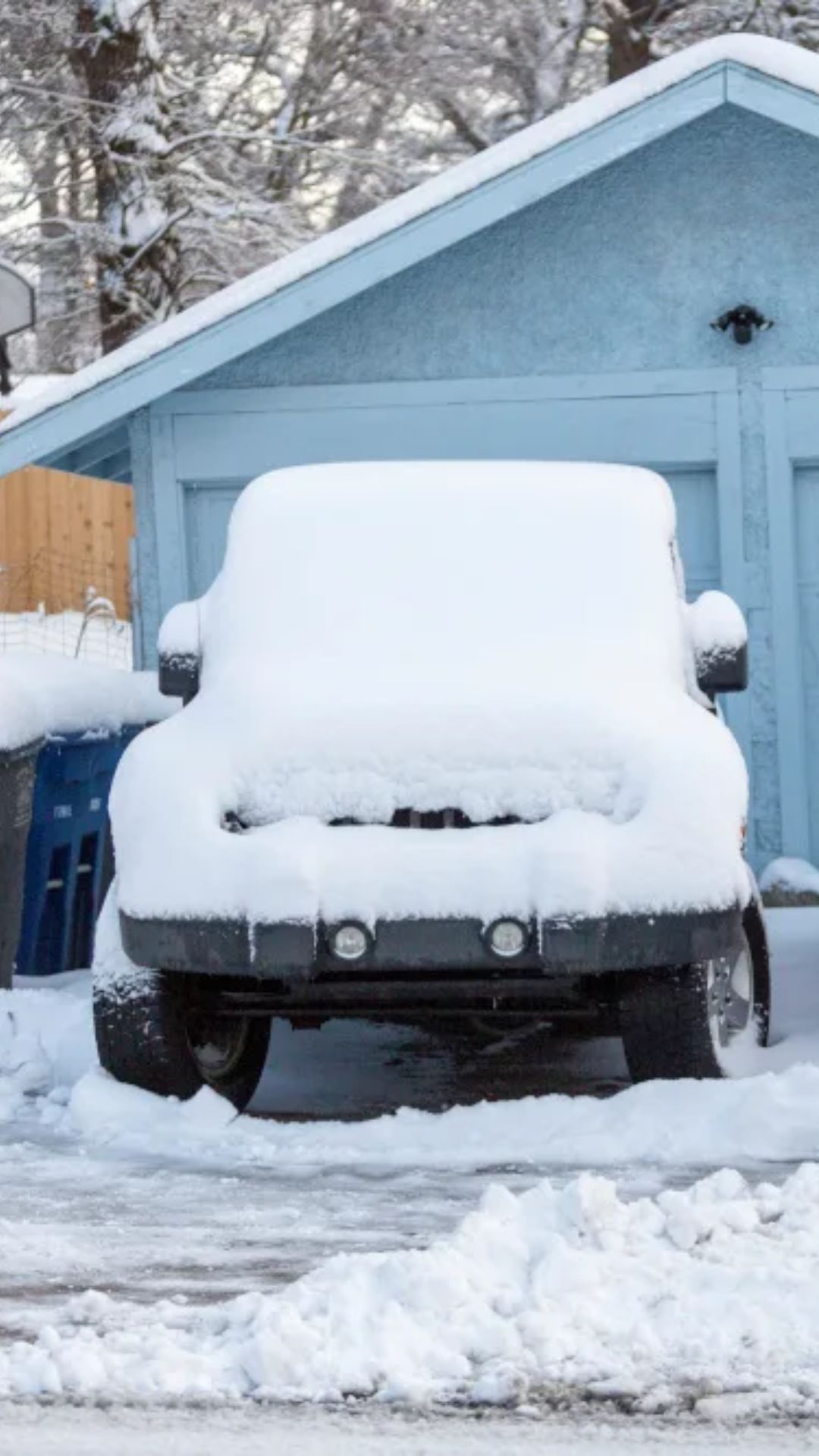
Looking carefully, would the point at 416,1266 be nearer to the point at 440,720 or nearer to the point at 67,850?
the point at 440,720

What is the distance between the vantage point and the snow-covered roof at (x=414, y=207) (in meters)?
11.7

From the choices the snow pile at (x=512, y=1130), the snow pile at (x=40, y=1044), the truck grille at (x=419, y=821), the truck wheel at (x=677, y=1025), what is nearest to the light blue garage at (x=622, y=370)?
the snow pile at (x=40, y=1044)

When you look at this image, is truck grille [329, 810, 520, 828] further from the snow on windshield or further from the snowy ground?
the snowy ground

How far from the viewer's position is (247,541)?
339 inches

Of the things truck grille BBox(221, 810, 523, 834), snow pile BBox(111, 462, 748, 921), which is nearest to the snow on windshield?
snow pile BBox(111, 462, 748, 921)

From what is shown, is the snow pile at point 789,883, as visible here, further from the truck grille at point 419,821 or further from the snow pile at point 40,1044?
the truck grille at point 419,821

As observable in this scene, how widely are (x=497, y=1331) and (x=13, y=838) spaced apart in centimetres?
516

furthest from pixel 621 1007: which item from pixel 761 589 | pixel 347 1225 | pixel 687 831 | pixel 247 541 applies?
pixel 761 589

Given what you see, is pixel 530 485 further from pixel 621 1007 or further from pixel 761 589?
pixel 761 589

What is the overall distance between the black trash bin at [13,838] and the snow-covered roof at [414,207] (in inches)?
111

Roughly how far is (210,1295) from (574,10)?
21.1 meters

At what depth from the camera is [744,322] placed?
12.4m

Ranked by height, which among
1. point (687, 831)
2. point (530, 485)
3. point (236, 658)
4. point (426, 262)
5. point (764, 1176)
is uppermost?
point (426, 262)

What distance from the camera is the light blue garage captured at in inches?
487
